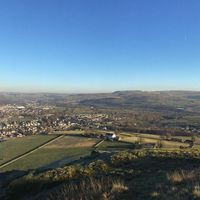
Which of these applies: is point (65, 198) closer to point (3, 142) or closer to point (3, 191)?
point (3, 191)

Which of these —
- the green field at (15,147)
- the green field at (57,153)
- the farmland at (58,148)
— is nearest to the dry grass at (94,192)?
the green field at (57,153)

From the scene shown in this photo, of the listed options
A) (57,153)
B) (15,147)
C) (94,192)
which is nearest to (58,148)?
(57,153)

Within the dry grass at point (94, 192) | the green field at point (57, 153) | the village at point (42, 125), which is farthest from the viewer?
the village at point (42, 125)

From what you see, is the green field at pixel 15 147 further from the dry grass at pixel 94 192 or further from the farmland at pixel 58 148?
the dry grass at pixel 94 192

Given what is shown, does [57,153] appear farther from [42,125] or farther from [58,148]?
[42,125]

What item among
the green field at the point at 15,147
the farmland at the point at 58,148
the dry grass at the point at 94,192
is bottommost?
the green field at the point at 15,147

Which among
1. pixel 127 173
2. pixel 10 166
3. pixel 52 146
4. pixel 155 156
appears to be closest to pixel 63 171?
pixel 127 173

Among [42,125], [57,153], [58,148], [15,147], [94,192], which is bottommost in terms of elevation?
[42,125]

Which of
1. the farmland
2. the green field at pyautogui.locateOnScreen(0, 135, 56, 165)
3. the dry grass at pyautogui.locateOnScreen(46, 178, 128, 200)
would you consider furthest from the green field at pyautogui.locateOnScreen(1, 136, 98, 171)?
the dry grass at pyautogui.locateOnScreen(46, 178, 128, 200)
